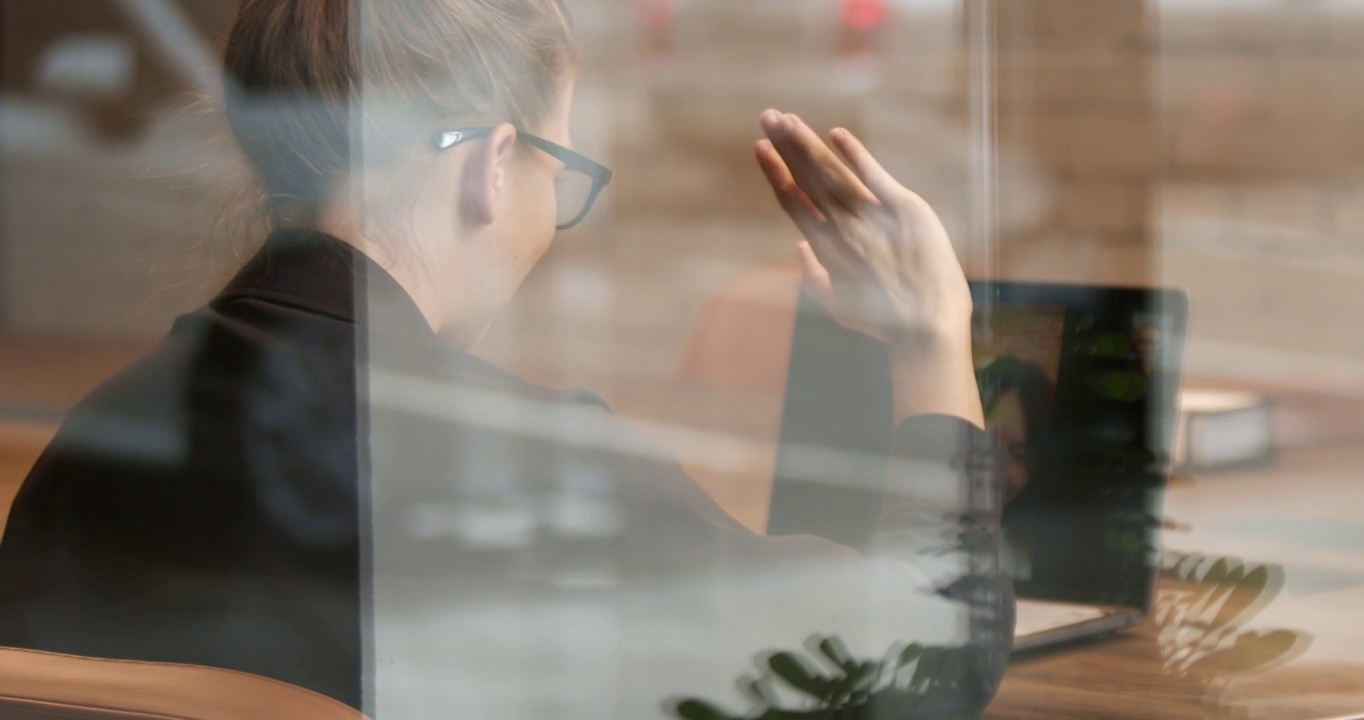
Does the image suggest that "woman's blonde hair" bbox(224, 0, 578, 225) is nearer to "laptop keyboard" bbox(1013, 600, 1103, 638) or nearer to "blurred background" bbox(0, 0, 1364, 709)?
"blurred background" bbox(0, 0, 1364, 709)

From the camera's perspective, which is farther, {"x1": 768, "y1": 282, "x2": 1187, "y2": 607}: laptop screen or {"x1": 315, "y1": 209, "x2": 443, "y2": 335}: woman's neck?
{"x1": 768, "y1": 282, "x2": 1187, "y2": 607}: laptop screen

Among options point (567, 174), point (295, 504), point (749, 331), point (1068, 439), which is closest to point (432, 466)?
point (295, 504)

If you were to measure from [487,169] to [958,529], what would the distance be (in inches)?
13.6

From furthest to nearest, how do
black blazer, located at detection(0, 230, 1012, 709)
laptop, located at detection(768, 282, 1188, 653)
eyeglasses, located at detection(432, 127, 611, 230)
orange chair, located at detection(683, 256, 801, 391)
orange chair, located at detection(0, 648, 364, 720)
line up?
orange chair, located at detection(683, 256, 801, 391)
laptop, located at detection(768, 282, 1188, 653)
eyeglasses, located at detection(432, 127, 611, 230)
black blazer, located at detection(0, 230, 1012, 709)
orange chair, located at detection(0, 648, 364, 720)

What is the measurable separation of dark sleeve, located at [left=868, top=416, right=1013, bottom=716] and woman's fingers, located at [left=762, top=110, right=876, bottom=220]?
0.13 m

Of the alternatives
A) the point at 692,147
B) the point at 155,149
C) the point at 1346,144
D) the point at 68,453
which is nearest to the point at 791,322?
the point at 692,147

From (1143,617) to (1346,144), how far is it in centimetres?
113

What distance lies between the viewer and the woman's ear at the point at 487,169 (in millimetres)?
745

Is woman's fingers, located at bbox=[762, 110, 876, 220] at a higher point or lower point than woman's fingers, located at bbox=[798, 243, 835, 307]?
higher

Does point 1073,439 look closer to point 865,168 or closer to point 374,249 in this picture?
point 865,168

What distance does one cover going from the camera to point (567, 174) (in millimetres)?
793

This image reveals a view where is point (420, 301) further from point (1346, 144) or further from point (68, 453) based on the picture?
point (1346, 144)

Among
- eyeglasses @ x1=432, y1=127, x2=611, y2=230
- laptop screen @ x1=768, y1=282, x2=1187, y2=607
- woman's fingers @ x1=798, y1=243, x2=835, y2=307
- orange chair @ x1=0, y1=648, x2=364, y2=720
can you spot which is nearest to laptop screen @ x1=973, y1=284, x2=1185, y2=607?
laptop screen @ x1=768, y1=282, x2=1187, y2=607

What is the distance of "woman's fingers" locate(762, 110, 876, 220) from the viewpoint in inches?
29.4
